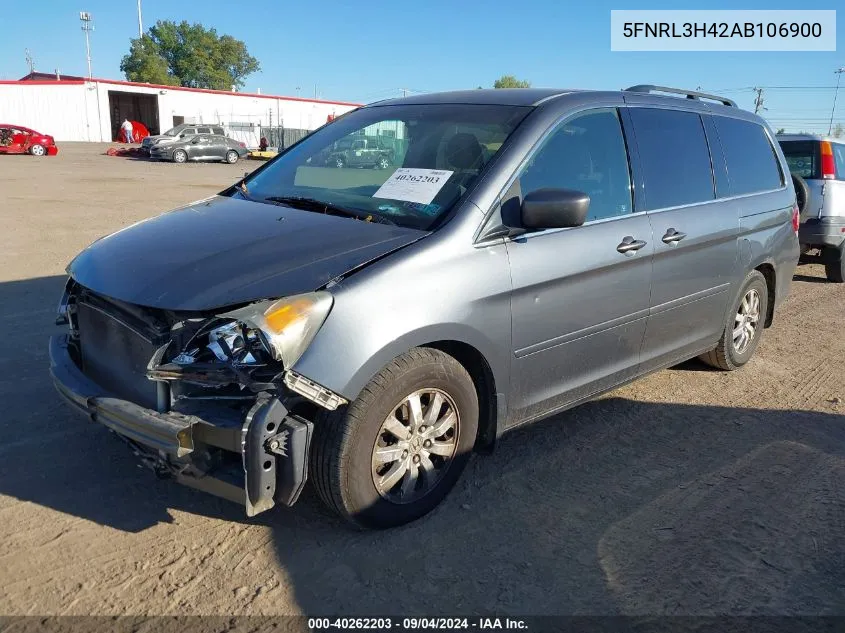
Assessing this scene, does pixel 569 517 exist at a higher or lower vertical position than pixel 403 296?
lower

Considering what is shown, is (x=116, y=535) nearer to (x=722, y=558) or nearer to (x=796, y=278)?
(x=722, y=558)

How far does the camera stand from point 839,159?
924 centimetres

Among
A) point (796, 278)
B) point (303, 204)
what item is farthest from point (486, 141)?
point (796, 278)

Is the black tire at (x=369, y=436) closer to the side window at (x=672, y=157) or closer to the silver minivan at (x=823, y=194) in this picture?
the side window at (x=672, y=157)

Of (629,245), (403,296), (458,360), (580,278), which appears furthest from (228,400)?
(629,245)

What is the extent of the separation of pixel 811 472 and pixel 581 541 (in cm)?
158

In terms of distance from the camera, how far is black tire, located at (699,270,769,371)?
507cm

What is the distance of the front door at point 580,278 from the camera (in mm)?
3381

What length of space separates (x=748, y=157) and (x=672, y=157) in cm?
117

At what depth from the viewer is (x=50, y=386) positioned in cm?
453

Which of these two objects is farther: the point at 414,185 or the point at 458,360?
the point at 414,185

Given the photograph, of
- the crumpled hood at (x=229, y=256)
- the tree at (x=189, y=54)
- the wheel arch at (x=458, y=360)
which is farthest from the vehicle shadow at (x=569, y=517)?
the tree at (x=189, y=54)

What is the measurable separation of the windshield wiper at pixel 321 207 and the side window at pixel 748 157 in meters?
2.82

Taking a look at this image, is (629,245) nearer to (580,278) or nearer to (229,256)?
(580,278)
